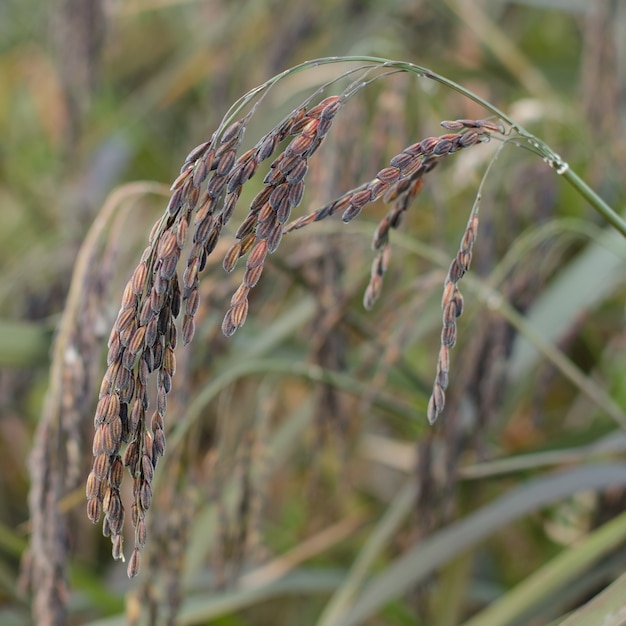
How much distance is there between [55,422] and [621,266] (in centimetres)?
72

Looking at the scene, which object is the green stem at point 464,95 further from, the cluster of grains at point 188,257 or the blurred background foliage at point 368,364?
the blurred background foliage at point 368,364

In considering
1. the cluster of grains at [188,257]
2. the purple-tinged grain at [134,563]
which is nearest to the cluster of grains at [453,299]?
the cluster of grains at [188,257]

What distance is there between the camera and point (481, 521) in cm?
102

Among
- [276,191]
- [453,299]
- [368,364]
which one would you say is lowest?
[368,364]

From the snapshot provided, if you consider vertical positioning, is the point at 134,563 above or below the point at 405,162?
below

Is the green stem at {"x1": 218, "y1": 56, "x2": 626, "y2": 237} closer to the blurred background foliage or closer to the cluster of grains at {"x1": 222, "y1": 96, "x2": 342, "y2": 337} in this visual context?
the cluster of grains at {"x1": 222, "y1": 96, "x2": 342, "y2": 337}

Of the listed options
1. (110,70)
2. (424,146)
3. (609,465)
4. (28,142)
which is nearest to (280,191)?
(424,146)

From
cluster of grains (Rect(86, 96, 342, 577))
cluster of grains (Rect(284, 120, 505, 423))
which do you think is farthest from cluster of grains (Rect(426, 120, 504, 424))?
cluster of grains (Rect(86, 96, 342, 577))

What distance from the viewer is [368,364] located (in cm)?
112

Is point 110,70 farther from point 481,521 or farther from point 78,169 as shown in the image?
point 481,521

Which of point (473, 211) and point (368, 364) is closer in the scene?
point (473, 211)

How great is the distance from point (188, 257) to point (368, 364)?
1.95 ft

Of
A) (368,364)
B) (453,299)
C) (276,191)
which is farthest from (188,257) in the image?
(368,364)

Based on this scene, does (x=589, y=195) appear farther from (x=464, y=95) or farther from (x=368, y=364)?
(x=368, y=364)
